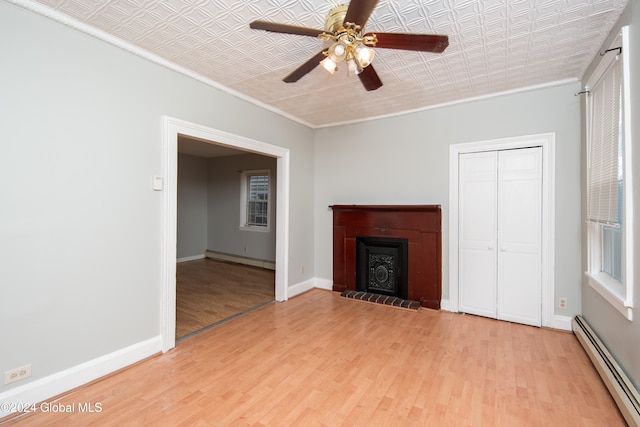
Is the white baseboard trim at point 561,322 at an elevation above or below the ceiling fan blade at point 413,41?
below

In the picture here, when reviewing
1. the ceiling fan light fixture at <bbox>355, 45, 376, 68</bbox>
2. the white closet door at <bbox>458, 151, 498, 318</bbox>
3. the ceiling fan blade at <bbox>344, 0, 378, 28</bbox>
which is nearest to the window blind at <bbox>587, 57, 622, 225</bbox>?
the white closet door at <bbox>458, 151, 498, 318</bbox>

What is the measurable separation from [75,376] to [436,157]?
13.2 ft

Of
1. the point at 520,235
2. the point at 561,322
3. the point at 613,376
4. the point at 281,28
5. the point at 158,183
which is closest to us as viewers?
the point at 281,28

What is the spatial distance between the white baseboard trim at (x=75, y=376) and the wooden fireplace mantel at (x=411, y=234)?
2617 millimetres

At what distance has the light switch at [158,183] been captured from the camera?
252cm

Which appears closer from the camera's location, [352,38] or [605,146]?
[352,38]

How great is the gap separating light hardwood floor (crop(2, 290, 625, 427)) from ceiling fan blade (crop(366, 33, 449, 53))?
2.22 m

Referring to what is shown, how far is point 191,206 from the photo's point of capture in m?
7.13

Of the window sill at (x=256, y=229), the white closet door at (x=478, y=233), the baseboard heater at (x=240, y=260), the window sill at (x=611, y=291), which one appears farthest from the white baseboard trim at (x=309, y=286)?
the window sill at (x=611, y=291)

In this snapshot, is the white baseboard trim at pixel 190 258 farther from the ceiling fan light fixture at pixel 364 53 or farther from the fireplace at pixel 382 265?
the ceiling fan light fixture at pixel 364 53

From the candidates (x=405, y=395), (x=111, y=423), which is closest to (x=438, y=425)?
(x=405, y=395)

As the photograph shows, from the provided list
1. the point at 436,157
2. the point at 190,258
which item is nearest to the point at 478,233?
the point at 436,157

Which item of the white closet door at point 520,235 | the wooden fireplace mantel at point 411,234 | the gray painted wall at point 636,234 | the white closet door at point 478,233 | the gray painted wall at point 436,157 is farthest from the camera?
the wooden fireplace mantel at point 411,234

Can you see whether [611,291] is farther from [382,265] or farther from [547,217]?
[382,265]
